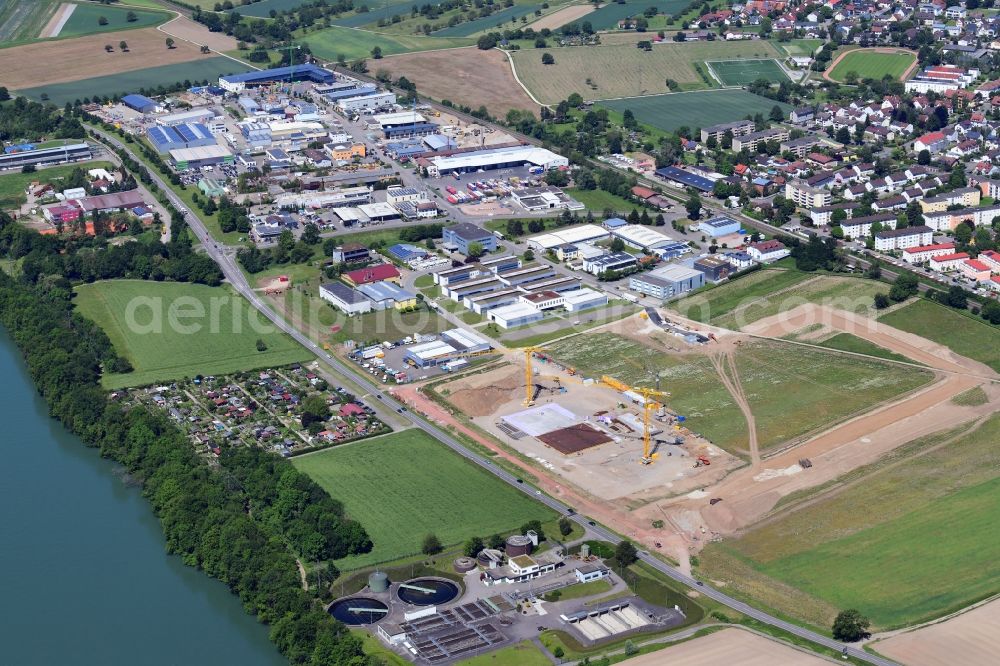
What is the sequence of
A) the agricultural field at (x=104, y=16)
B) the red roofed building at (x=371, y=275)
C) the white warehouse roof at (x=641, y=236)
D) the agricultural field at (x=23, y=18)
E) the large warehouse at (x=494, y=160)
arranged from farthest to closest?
the agricultural field at (x=104, y=16) → the agricultural field at (x=23, y=18) → the large warehouse at (x=494, y=160) → the white warehouse roof at (x=641, y=236) → the red roofed building at (x=371, y=275)

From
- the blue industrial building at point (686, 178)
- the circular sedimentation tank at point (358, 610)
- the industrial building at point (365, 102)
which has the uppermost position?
the industrial building at point (365, 102)

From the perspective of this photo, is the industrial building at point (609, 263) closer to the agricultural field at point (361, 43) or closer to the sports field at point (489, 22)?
the agricultural field at point (361, 43)

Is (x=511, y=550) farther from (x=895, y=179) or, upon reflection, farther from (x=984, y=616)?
(x=895, y=179)

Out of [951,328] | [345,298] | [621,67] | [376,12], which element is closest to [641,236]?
[345,298]

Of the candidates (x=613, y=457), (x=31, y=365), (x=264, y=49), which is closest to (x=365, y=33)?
(x=264, y=49)

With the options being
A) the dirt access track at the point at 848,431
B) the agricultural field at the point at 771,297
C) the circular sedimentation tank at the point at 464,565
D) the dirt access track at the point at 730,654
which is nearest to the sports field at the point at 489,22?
the agricultural field at the point at 771,297

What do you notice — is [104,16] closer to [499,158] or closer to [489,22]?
[489,22]
